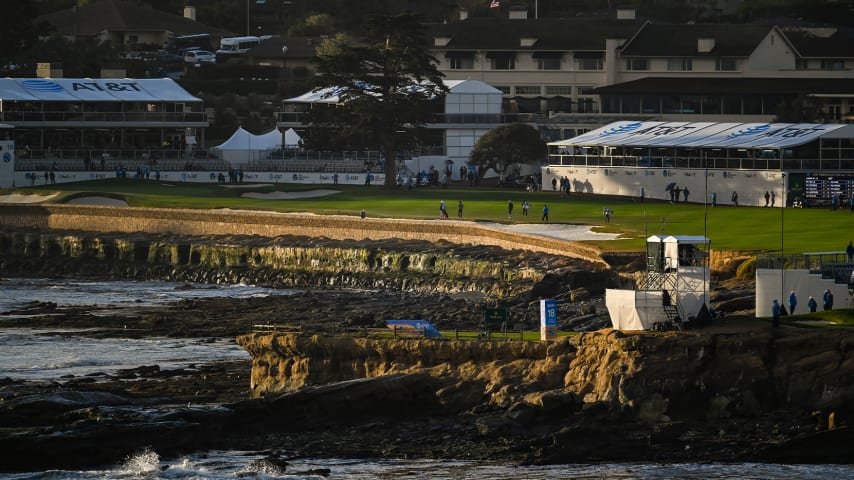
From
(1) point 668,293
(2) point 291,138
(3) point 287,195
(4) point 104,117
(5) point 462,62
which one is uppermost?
(5) point 462,62

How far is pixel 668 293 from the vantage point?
53000 mm

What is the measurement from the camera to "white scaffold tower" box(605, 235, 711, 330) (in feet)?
173

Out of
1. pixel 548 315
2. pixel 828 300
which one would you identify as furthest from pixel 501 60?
pixel 548 315

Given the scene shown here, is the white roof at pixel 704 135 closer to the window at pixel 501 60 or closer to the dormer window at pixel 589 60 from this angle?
the dormer window at pixel 589 60

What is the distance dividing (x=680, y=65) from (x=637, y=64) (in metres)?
4.11

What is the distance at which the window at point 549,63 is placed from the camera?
16162cm

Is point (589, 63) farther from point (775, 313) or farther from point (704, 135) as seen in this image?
point (775, 313)

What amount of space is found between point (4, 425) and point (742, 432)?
18700 millimetres

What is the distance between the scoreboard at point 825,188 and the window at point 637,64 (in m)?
52.6

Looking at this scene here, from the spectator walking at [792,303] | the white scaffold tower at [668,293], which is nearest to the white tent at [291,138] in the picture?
the spectator walking at [792,303]

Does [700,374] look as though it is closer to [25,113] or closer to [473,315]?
[473,315]

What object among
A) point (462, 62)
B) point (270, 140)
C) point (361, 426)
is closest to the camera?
point (361, 426)

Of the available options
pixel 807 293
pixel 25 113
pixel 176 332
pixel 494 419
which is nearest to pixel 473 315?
pixel 176 332

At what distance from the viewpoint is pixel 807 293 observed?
190 ft
